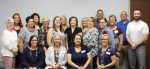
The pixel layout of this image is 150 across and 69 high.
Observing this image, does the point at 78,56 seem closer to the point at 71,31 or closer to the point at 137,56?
the point at 71,31

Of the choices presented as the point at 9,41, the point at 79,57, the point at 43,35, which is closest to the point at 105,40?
the point at 79,57

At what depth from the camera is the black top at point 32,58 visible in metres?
5.63

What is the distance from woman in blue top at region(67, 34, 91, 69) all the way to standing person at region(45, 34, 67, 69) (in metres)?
0.12

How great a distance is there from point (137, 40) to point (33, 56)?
2.03 meters

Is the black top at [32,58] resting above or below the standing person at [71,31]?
below

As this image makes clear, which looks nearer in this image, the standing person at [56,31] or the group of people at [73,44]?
the group of people at [73,44]

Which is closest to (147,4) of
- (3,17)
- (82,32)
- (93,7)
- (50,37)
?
(93,7)

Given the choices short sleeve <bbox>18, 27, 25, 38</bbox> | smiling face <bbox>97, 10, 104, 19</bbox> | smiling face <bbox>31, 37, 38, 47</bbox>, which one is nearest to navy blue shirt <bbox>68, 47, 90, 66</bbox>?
smiling face <bbox>31, 37, 38, 47</bbox>

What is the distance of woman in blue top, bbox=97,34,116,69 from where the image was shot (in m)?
5.51

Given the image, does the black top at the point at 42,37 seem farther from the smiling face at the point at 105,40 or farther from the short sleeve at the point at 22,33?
the smiling face at the point at 105,40

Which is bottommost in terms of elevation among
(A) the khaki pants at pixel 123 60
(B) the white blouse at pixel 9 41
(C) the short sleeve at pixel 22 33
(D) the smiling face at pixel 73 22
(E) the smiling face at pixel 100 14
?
(A) the khaki pants at pixel 123 60

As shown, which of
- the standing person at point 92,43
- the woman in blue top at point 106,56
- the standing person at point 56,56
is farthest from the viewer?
the standing person at point 92,43

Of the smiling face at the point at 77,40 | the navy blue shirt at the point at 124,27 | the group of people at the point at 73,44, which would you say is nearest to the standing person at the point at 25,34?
the group of people at the point at 73,44

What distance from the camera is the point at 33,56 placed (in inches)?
222
